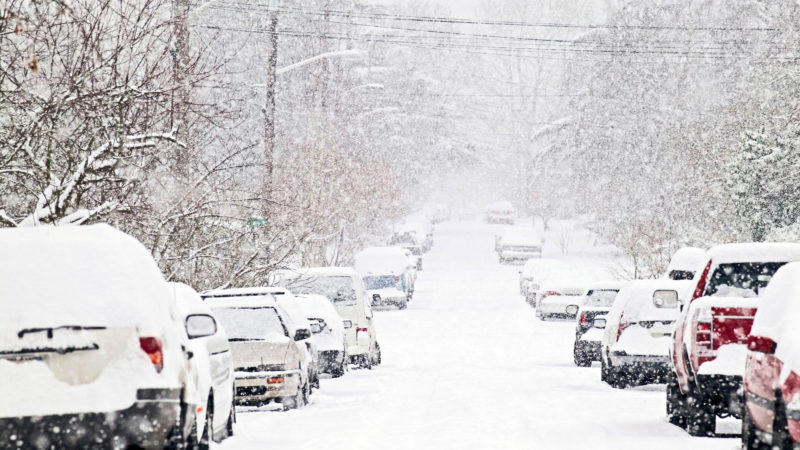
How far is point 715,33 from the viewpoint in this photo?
73438mm

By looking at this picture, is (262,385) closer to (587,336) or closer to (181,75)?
(181,75)

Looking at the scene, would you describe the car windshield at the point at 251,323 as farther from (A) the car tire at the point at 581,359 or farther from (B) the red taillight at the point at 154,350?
(A) the car tire at the point at 581,359

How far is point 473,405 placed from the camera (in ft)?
55.5

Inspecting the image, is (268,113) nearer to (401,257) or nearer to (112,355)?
(401,257)

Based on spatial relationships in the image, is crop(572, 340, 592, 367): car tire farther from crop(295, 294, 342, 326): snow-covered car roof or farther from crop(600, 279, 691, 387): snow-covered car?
crop(295, 294, 342, 326): snow-covered car roof

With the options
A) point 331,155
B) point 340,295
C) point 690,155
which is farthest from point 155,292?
point 690,155

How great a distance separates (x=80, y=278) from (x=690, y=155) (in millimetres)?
42899

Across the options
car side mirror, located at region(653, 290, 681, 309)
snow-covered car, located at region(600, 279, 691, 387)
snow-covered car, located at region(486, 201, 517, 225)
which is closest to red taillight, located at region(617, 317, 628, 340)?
snow-covered car, located at region(600, 279, 691, 387)

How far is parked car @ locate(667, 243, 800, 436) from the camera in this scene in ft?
41.4

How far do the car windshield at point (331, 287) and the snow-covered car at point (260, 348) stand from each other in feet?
26.9

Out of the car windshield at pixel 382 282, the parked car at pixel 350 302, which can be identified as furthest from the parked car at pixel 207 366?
the car windshield at pixel 382 282

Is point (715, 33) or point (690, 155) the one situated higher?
point (715, 33)

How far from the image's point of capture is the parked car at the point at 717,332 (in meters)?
12.6

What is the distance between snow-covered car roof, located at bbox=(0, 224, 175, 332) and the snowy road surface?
398 cm
